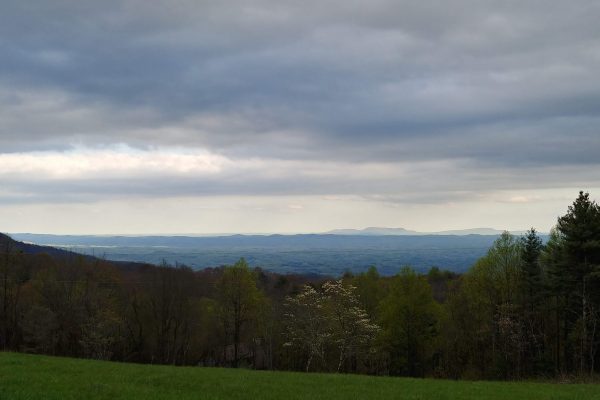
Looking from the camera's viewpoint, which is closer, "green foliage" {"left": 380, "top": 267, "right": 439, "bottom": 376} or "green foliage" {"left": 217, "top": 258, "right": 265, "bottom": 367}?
"green foliage" {"left": 380, "top": 267, "right": 439, "bottom": 376}

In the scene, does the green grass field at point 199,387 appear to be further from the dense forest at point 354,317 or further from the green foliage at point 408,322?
the green foliage at point 408,322

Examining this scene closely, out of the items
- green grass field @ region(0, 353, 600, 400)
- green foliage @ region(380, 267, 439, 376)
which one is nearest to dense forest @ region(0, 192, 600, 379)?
green foliage @ region(380, 267, 439, 376)

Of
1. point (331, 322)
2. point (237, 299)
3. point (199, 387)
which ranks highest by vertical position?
point (199, 387)

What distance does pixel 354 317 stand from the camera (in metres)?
56.8

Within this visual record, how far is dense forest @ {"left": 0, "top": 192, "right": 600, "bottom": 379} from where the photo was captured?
47456mm

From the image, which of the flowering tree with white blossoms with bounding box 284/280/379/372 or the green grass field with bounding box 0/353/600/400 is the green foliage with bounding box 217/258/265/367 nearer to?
the flowering tree with white blossoms with bounding box 284/280/379/372

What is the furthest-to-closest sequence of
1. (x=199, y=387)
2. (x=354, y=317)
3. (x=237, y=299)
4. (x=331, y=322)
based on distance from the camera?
(x=237, y=299) < (x=331, y=322) < (x=354, y=317) < (x=199, y=387)

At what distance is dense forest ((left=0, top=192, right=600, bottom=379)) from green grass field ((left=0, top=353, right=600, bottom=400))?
26010 mm

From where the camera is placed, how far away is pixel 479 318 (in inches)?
2359

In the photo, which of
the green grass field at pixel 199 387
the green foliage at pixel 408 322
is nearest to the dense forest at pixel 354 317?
the green foliage at pixel 408 322

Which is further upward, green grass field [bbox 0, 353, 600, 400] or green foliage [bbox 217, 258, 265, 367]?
green grass field [bbox 0, 353, 600, 400]

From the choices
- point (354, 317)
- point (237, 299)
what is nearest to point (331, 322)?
point (354, 317)

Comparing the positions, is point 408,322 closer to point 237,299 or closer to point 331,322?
point 331,322

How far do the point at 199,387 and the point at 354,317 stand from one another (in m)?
38.9
